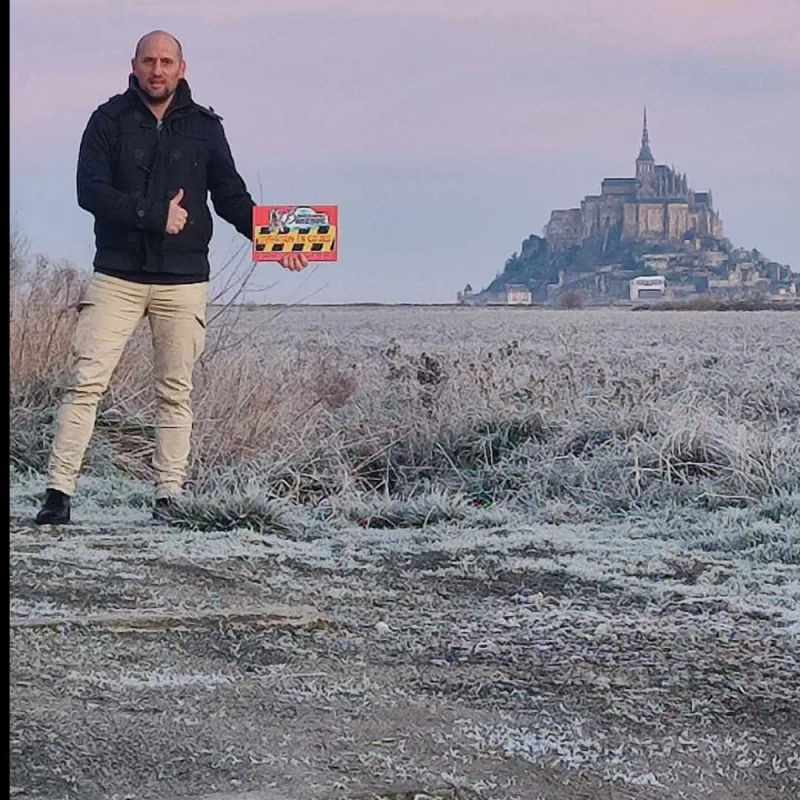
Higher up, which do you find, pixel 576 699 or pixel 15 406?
pixel 15 406

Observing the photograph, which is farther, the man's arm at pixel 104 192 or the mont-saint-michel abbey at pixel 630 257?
the mont-saint-michel abbey at pixel 630 257

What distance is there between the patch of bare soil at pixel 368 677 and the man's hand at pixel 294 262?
1.51ft

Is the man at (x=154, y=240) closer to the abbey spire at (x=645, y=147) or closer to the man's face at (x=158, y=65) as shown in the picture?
the man's face at (x=158, y=65)

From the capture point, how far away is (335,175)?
2477 millimetres

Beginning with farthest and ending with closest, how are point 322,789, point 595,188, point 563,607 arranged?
point 595,188 → point 563,607 → point 322,789

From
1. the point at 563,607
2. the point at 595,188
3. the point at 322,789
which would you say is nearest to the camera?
the point at 322,789

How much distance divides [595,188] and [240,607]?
0.94 meters

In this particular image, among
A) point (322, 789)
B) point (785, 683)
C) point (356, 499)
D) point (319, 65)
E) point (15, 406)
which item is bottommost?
point (322, 789)

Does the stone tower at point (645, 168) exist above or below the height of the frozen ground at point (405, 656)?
above

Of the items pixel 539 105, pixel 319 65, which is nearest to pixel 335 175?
pixel 319 65

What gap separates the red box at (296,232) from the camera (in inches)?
96.7

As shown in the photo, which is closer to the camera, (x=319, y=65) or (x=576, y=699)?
(x=576, y=699)

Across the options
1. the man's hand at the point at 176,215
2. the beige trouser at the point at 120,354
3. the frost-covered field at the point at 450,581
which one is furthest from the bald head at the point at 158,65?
the frost-covered field at the point at 450,581

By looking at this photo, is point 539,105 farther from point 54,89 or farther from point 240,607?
point 240,607
